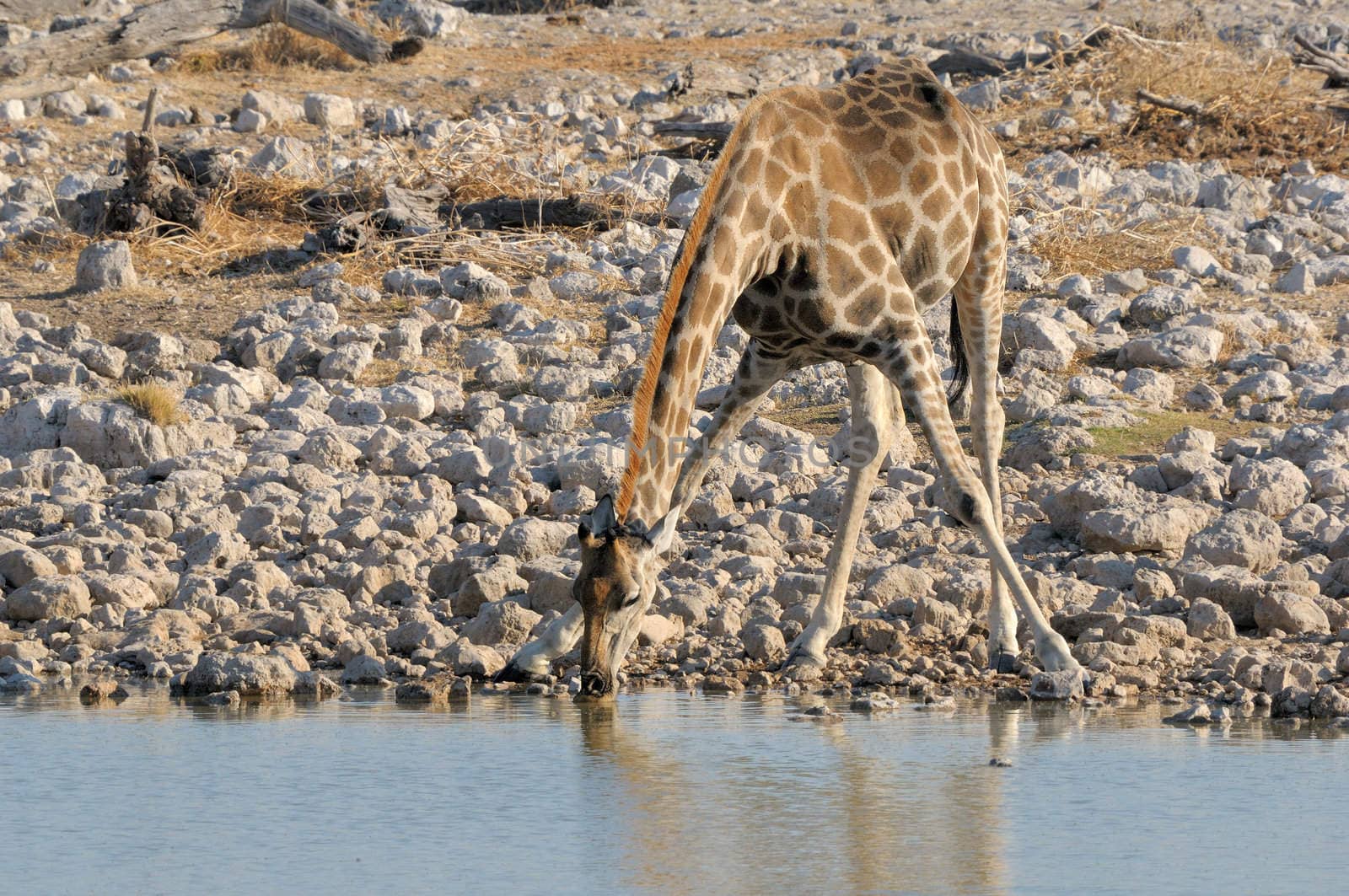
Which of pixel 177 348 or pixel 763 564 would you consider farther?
pixel 177 348

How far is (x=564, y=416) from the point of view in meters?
10.2

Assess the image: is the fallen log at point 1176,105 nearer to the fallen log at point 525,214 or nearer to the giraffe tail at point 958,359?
the fallen log at point 525,214

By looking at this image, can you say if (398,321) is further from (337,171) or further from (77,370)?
(337,171)

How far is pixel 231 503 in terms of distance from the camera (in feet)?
29.9

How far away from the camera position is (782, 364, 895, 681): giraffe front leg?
7.25 m

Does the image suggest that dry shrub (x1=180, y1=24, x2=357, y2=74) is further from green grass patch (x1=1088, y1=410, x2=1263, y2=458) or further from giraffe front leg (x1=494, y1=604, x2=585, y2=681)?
giraffe front leg (x1=494, y1=604, x2=585, y2=681)

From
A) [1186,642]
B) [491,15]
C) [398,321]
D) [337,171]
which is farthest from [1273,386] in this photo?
[491,15]

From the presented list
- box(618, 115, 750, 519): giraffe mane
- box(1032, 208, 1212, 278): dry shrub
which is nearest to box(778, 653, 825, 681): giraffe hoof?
box(618, 115, 750, 519): giraffe mane

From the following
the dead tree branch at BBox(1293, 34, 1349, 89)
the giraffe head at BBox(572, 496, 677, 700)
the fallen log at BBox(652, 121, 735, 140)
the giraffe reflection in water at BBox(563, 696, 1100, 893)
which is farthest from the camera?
the dead tree branch at BBox(1293, 34, 1349, 89)

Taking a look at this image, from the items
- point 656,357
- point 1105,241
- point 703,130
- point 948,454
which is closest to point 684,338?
point 656,357

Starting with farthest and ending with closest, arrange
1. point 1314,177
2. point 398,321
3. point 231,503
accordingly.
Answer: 1. point 1314,177
2. point 398,321
3. point 231,503

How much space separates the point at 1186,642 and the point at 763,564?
190cm

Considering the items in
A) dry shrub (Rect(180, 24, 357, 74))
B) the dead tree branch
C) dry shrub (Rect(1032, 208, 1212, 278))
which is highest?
dry shrub (Rect(180, 24, 357, 74))

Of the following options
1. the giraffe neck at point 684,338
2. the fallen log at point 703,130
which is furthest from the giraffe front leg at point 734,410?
the fallen log at point 703,130
